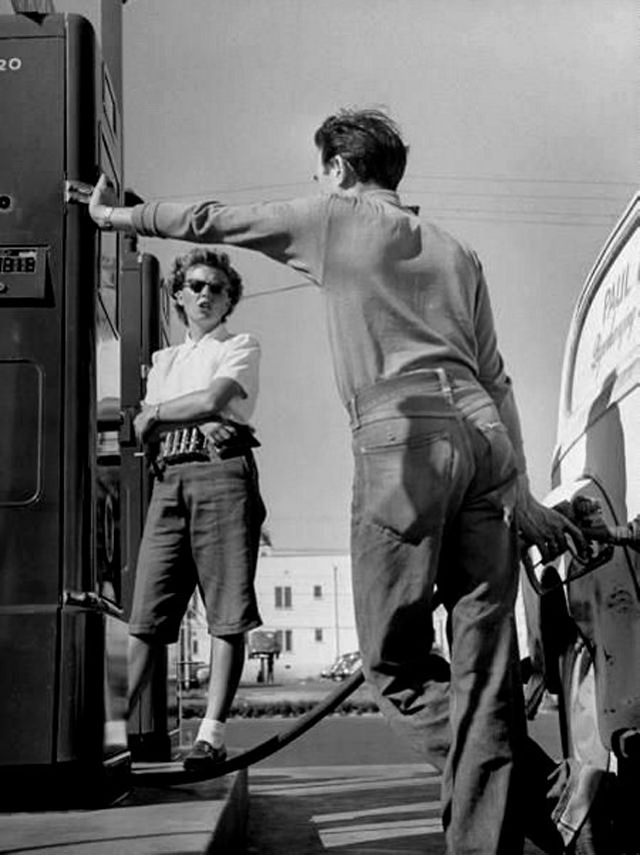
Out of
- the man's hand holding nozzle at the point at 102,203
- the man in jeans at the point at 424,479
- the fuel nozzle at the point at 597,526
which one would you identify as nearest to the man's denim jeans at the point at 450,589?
the man in jeans at the point at 424,479

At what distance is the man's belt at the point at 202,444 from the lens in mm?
4688

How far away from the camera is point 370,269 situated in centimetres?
336

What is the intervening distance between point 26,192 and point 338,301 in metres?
1.31

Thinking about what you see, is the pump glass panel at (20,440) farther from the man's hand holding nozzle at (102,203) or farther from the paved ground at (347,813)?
the paved ground at (347,813)

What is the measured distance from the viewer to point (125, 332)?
7.68m

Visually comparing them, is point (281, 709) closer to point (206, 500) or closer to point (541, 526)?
point (206, 500)

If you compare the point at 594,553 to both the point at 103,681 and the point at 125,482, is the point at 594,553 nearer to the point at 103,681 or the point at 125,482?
the point at 103,681

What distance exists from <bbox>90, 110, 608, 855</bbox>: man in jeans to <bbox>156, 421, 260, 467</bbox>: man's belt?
1.24 m

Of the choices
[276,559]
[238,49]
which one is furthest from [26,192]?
[276,559]

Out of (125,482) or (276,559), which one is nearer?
(125,482)

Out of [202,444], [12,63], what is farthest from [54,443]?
[12,63]

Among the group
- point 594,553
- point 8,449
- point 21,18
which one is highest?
point 21,18

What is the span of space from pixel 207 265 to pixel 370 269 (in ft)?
4.80

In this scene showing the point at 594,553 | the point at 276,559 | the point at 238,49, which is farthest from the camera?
the point at 276,559
